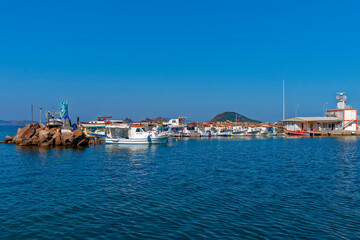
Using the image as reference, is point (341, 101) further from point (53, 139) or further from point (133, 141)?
point (53, 139)

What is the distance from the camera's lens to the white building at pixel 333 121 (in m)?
93.4

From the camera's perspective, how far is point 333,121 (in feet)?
311

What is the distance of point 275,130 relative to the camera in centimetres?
10788

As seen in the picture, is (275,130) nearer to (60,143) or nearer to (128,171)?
(60,143)

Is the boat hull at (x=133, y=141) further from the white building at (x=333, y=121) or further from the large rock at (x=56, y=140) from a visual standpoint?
the white building at (x=333, y=121)

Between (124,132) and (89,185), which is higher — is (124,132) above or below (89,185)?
above

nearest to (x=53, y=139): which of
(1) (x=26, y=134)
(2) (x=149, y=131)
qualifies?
(1) (x=26, y=134)

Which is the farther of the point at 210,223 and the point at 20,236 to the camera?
the point at 210,223

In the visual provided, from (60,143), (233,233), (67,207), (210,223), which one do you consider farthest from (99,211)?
(60,143)

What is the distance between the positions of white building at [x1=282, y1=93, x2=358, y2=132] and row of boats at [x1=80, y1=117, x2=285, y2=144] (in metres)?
6.30

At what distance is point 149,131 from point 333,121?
71660 mm

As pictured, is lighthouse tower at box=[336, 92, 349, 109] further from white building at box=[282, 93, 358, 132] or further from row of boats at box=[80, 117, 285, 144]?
row of boats at box=[80, 117, 285, 144]

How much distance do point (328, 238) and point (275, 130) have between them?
10198 centimetres

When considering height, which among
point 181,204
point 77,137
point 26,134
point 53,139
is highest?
point 26,134
